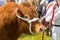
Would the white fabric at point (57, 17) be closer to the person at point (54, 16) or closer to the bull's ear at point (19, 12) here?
the person at point (54, 16)

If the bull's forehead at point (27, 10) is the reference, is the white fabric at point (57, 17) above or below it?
below

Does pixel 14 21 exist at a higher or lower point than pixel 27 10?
lower

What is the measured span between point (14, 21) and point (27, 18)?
0.71ft

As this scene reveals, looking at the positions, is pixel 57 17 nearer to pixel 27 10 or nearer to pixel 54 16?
pixel 54 16

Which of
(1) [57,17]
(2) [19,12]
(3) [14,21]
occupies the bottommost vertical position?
(1) [57,17]

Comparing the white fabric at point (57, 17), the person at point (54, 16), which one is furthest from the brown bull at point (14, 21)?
the white fabric at point (57, 17)

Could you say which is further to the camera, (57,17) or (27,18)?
(57,17)

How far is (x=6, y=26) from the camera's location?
425cm

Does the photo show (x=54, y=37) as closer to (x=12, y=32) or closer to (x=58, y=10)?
(x=58, y=10)

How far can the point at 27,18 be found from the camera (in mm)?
4199

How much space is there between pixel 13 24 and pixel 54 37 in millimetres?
1341

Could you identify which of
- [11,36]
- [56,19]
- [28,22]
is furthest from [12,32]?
[56,19]

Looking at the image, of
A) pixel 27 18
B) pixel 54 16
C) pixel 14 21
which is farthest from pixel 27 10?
pixel 54 16

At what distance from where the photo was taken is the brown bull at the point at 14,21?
418 centimetres
